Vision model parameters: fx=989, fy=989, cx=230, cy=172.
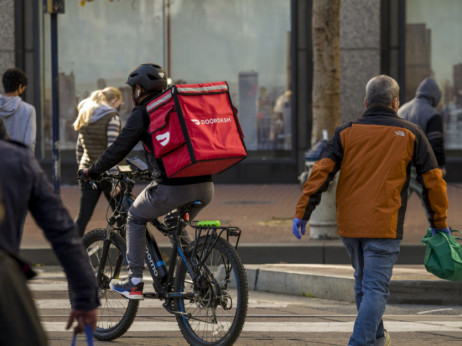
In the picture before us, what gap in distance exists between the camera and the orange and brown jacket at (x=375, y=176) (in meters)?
5.05

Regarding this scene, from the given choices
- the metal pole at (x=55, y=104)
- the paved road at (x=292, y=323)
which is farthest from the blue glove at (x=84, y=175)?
the metal pole at (x=55, y=104)

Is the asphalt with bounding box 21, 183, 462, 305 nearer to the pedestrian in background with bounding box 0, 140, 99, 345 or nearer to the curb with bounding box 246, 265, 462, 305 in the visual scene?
the curb with bounding box 246, 265, 462, 305

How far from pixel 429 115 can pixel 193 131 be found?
5197 mm

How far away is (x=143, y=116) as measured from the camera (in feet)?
18.6

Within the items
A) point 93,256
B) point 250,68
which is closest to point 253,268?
point 93,256

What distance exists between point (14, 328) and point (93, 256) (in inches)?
158

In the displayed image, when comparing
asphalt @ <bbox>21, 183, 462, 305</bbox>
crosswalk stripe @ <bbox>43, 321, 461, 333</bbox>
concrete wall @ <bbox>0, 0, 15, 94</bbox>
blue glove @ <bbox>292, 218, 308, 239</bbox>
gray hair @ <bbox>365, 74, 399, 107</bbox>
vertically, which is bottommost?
asphalt @ <bbox>21, 183, 462, 305</bbox>

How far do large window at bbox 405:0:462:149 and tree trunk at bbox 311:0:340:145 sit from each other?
542 centimetres

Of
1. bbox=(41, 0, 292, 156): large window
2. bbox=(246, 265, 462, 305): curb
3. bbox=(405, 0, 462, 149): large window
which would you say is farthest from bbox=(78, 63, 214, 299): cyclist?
bbox=(405, 0, 462, 149): large window

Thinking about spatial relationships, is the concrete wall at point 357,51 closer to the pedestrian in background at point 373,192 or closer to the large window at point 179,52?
the large window at point 179,52

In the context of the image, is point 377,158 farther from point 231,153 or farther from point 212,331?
point 212,331

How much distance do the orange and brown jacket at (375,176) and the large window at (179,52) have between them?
37.2 ft

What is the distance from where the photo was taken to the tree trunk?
1091 centimetres

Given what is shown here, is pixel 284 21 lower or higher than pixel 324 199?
higher
